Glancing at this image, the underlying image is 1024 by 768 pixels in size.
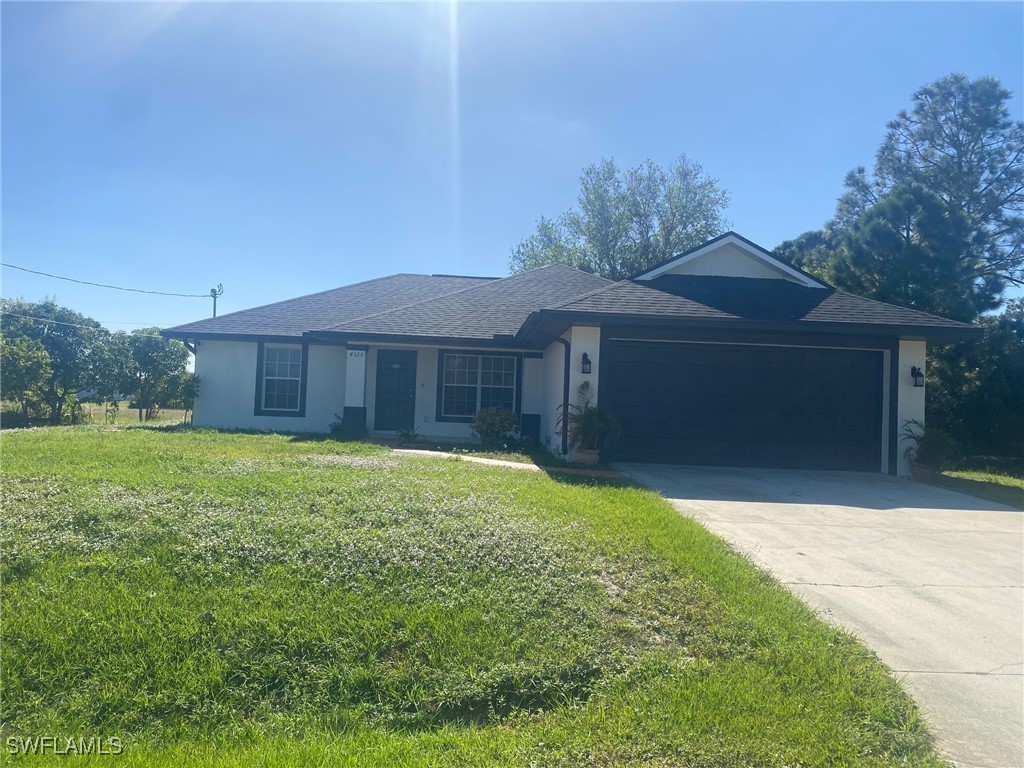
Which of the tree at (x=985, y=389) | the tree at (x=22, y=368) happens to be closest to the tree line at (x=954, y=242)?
the tree at (x=985, y=389)

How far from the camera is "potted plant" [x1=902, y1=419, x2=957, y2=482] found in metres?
11.2

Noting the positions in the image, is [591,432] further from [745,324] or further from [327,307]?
[327,307]

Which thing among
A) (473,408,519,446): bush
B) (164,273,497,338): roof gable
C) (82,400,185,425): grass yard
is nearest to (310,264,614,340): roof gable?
(164,273,497,338): roof gable

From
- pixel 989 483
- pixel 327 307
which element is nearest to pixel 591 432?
pixel 989 483

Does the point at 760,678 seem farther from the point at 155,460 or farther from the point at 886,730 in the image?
the point at 155,460

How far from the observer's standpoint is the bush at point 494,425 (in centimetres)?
1410

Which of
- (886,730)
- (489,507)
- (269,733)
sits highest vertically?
(489,507)

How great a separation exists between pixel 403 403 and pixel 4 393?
15.2 m

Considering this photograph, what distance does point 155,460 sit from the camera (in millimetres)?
8531

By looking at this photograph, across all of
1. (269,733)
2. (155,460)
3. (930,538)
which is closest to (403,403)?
(155,460)

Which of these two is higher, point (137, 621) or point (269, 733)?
point (137, 621)

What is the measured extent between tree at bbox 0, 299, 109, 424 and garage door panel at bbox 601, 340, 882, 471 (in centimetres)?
2113

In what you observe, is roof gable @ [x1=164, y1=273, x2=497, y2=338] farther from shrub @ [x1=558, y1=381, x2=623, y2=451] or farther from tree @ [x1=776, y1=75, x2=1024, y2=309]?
tree @ [x1=776, y1=75, x2=1024, y2=309]

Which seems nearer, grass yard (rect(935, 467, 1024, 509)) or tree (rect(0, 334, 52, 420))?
grass yard (rect(935, 467, 1024, 509))
